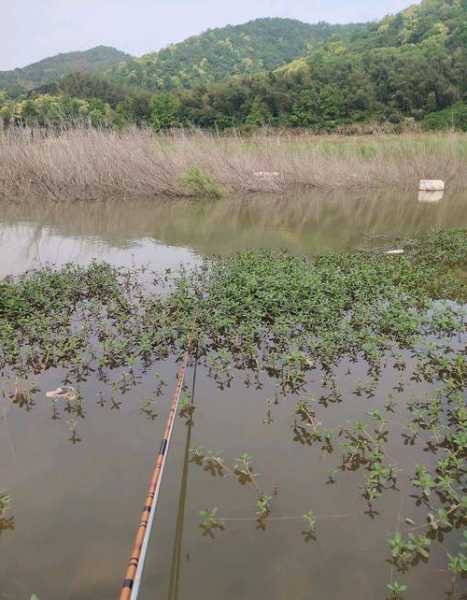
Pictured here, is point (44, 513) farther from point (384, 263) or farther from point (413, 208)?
point (413, 208)

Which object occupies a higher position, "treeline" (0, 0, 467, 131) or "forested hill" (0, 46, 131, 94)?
"forested hill" (0, 46, 131, 94)

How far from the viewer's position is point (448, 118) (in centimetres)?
2622

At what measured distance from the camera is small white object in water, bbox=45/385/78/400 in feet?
11.0

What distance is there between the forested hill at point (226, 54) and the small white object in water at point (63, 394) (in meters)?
44.4

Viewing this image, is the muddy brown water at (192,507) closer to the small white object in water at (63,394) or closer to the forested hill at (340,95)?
the small white object in water at (63,394)

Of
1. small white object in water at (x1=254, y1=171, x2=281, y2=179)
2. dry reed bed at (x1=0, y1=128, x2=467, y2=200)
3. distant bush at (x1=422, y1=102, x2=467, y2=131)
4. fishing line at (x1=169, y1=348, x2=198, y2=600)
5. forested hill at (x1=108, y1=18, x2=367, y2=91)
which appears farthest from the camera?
forested hill at (x1=108, y1=18, x2=367, y2=91)

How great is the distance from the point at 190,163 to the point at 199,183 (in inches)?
27.3

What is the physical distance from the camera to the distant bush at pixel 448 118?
25.4 metres

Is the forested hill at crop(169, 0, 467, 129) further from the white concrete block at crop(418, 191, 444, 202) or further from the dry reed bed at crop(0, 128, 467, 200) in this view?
the white concrete block at crop(418, 191, 444, 202)

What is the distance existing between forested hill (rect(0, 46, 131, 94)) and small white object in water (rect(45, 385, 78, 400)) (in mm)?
59071

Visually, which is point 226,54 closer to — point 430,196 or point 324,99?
point 324,99

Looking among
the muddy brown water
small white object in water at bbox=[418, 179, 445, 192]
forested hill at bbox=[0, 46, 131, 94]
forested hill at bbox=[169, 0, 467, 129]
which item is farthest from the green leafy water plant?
forested hill at bbox=[0, 46, 131, 94]

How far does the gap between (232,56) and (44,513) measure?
61.0 metres

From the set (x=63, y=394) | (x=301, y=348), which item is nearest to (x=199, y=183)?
(x=301, y=348)
